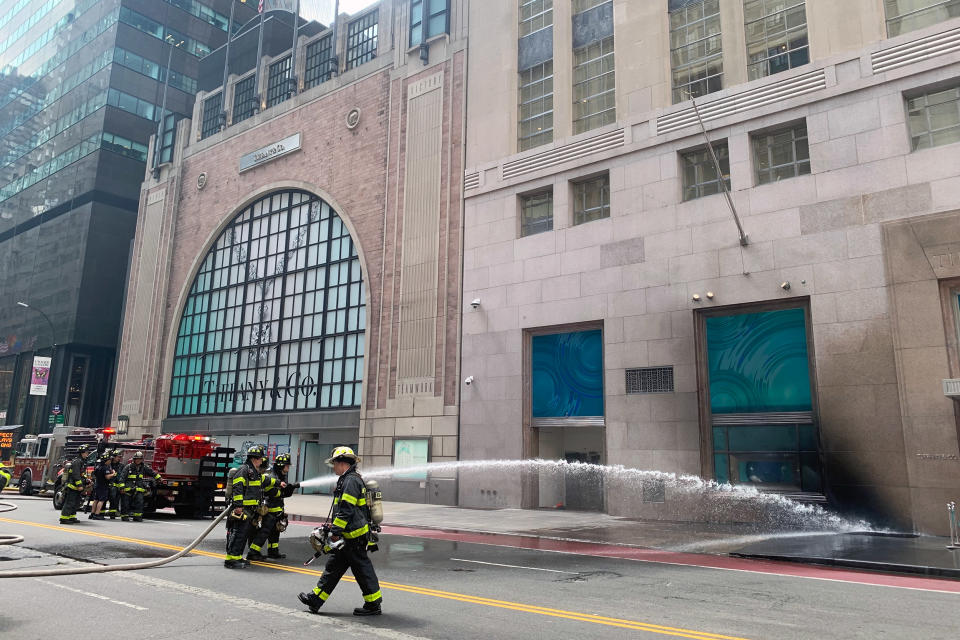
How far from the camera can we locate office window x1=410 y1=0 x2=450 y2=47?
33.9 meters

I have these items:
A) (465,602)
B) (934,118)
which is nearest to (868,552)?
(465,602)

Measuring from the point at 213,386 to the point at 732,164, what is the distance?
33.7 meters

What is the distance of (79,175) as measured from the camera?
2368 inches

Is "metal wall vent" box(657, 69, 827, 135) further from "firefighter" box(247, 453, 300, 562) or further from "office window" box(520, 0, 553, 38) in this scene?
"firefighter" box(247, 453, 300, 562)

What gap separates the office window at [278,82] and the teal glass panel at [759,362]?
104 feet

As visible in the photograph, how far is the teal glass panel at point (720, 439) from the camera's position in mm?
22266

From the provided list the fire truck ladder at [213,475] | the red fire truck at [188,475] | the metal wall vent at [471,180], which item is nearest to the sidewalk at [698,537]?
the fire truck ladder at [213,475]

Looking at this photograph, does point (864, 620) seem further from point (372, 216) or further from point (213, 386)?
point (213, 386)

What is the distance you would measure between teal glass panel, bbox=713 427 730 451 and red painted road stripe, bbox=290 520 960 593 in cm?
804

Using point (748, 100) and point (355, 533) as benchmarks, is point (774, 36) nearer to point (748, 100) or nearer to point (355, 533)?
point (748, 100)

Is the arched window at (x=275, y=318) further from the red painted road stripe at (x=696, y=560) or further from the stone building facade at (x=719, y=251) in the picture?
the red painted road stripe at (x=696, y=560)

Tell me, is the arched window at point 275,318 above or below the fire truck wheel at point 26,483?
above

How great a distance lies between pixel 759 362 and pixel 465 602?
16.3 meters

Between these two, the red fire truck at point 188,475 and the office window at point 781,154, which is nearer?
the red fire truck at point 188,475
